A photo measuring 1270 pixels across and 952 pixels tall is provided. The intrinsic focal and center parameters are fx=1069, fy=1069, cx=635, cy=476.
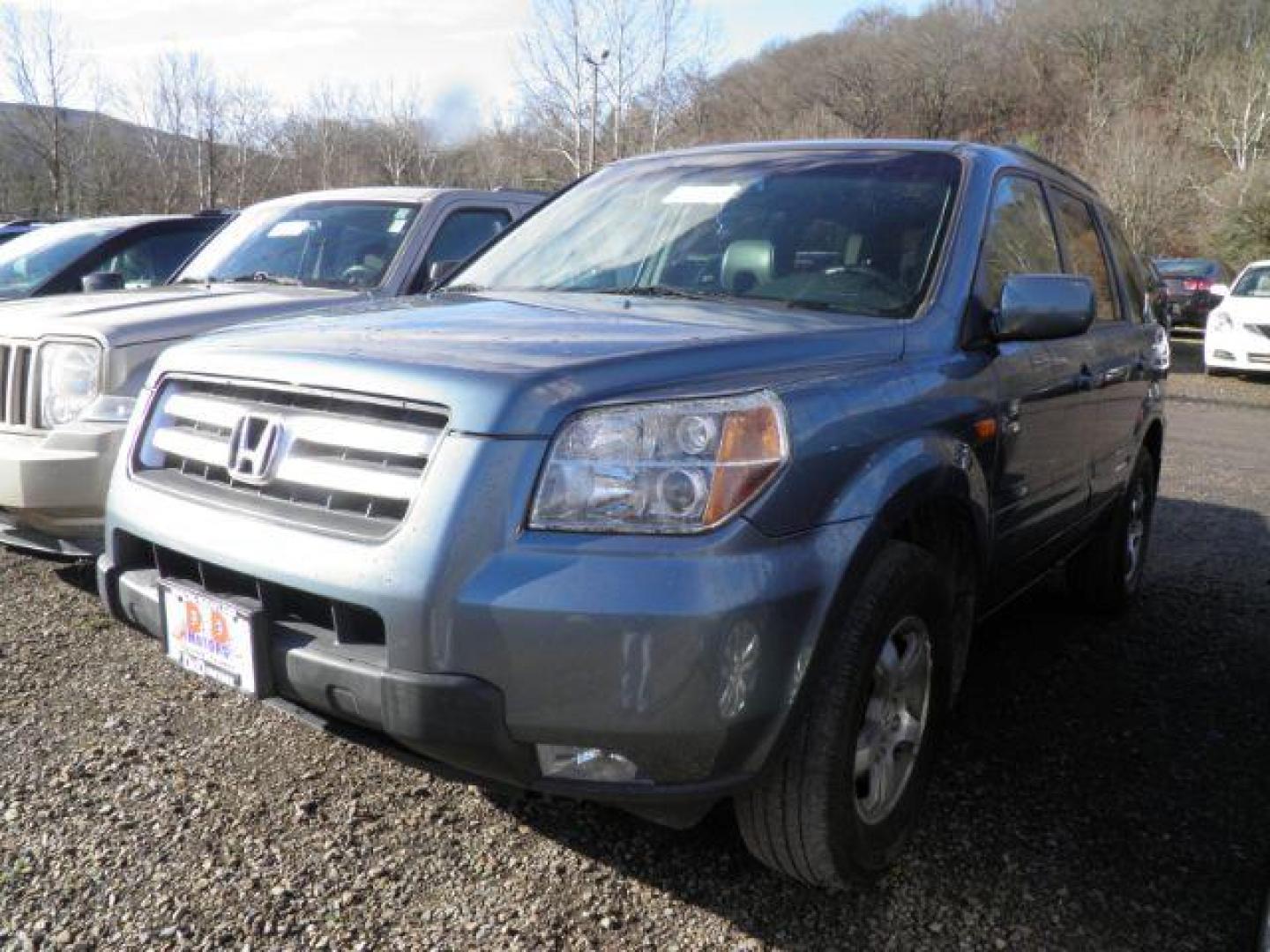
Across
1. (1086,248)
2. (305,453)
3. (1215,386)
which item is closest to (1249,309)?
(1215,386)

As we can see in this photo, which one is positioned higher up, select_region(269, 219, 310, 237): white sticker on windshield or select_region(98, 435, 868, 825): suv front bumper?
select_region(269, 219, 310, 237): white sticker on windshield

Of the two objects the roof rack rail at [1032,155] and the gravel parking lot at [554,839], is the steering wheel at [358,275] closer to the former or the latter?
the gravel parking lot at [554,839]

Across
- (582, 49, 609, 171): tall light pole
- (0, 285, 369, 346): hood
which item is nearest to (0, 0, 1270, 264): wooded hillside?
(582, 49, 609, 171): tall light pole

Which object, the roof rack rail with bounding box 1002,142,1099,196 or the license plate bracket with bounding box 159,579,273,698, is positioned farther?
the roof rack rail with bounding box 1002,142,1099,196

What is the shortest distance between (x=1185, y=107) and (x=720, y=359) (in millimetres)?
48267

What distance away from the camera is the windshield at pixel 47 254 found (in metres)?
6.77

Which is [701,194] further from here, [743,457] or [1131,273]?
[1131,273]

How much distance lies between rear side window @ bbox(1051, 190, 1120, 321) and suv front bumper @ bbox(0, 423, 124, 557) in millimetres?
3331

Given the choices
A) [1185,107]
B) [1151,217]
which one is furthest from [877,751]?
[1185,107]

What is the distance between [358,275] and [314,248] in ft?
1.37

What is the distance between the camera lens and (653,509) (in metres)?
1.88

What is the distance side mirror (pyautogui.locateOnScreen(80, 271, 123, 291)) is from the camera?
570cm

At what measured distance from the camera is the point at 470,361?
2027mm

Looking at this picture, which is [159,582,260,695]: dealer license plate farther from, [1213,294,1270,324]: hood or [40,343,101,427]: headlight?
[1213,294,1270,324]: hood
